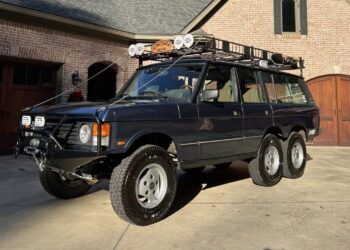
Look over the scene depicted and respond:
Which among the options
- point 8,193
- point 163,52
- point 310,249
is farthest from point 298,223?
point 8,193

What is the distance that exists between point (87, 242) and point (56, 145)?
110 cm

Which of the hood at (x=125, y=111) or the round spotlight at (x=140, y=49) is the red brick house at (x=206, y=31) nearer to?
the round spotlight at (x=140, y=49)

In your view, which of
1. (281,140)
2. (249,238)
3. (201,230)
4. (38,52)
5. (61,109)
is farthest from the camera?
(38,52)

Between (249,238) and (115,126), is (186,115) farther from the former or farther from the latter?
(249,238)

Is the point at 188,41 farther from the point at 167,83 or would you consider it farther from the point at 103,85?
the point at 103,85

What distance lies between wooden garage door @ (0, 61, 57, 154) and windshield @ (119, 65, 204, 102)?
6348 millimetres

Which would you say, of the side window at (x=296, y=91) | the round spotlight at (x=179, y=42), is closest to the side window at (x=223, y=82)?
the round spotlight at (x=179, y=42)

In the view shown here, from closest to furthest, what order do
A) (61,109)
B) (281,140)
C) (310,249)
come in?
1. (310,249)
2. (61,109)
3. (281,140)

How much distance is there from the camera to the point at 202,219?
170 inches

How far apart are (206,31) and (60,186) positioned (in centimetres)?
1087

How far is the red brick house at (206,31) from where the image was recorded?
11453 mm

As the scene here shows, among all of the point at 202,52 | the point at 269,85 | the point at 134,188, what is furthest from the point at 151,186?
the point at 269,85

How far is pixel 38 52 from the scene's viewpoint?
416 inches

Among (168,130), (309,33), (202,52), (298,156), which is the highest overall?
(309,33)
